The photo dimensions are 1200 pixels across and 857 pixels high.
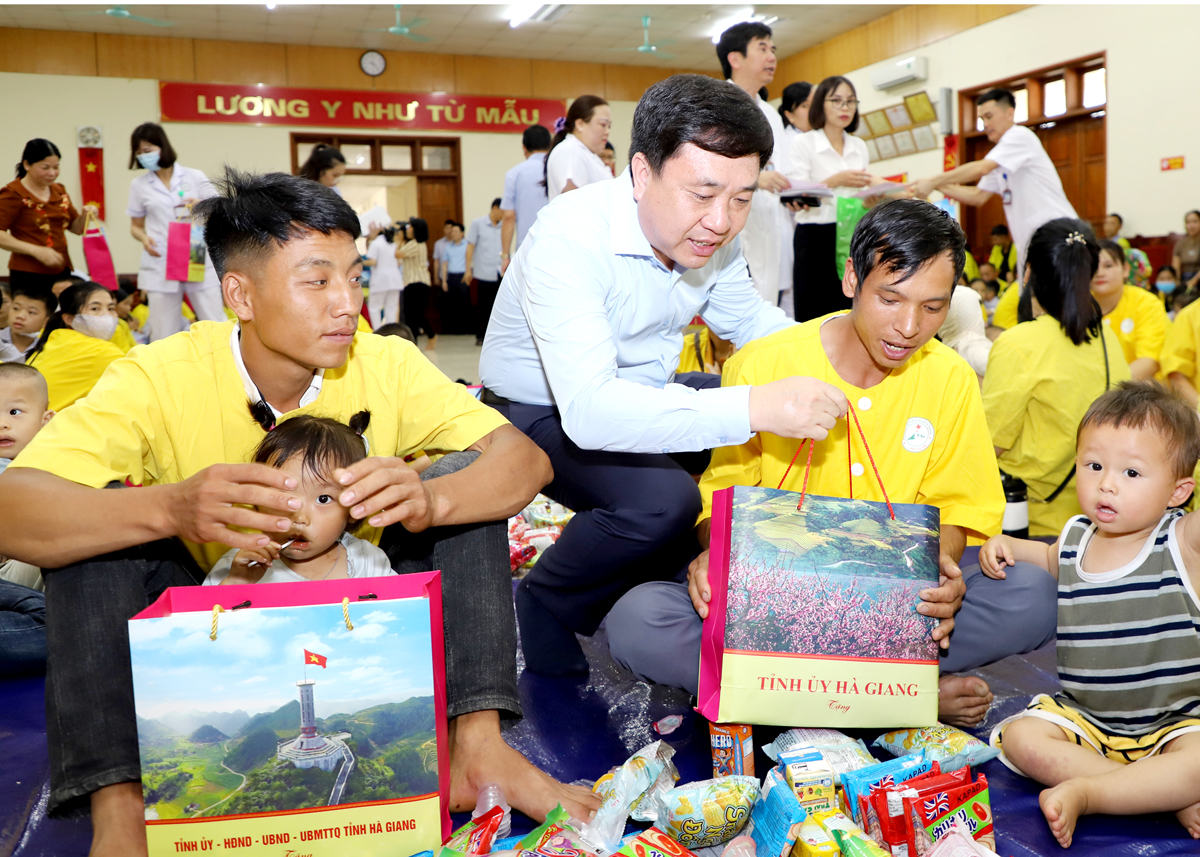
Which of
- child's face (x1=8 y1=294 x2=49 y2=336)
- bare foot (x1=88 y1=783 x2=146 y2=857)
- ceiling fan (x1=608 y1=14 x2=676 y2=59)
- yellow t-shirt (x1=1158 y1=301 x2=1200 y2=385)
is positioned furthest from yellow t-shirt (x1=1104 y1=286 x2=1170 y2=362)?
ceiling fan (x1=608 y1=14 x2=676 y2=59)

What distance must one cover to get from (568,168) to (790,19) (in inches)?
335

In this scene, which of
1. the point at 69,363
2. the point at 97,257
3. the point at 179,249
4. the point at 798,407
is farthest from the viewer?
the point at 97,257

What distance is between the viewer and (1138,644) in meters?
1.48

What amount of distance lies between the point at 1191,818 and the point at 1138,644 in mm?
281

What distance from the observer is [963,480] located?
1.70 metres

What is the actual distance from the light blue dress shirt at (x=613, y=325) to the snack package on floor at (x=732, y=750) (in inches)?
19.0

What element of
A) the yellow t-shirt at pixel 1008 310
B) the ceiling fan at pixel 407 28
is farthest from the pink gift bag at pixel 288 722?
the ceiling fan at pixel 407 28

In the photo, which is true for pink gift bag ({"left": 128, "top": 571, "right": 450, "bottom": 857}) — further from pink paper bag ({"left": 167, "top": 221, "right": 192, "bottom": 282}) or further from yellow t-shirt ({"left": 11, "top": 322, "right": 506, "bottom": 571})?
pink paper bag ({"left": 167, "top": 221, "right": 192, "bottom": 282})

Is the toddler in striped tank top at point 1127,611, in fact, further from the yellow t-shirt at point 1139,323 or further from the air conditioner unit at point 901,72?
the air conditioner unit at point 901,72

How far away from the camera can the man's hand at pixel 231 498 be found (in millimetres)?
1166

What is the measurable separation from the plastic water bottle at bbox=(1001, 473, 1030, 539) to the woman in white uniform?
625cm

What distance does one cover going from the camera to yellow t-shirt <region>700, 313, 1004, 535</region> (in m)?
1.69

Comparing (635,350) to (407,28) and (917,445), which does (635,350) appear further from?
(407,28)

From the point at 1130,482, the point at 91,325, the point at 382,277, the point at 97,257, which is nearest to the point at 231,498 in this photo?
the point at 1130,482
